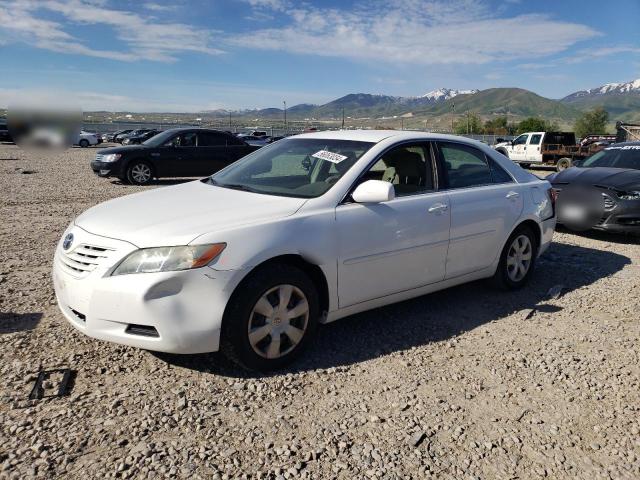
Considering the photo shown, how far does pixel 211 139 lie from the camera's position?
14.5 metres

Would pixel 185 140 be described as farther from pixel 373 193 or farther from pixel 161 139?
pixel 373 193

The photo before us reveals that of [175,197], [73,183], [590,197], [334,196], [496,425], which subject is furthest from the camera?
[73,183]

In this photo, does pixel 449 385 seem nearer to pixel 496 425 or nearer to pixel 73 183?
pixel 496 425

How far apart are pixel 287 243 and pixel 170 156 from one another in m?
11.4

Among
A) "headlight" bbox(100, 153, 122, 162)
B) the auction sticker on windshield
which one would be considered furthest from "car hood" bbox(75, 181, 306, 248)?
"headlight" bbox(100, 153, 122, 162)

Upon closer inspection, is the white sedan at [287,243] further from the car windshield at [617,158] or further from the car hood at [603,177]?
the car windshield at [617,158]

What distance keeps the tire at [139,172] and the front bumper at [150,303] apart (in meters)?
11.0

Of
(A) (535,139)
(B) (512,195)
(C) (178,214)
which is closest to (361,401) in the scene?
(C) (178,214)

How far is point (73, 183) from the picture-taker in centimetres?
1390

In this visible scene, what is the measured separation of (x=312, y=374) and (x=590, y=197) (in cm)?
597

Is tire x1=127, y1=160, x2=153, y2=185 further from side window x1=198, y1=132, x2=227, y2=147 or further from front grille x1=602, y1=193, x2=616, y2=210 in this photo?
front grille x1=602, y1=193, x2=616, y2=210

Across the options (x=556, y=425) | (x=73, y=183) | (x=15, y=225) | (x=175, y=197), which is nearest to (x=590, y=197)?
(x=556, y=425)

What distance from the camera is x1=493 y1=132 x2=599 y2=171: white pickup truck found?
72.9 feet

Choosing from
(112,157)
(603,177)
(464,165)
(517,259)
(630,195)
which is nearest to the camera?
(464,165)
